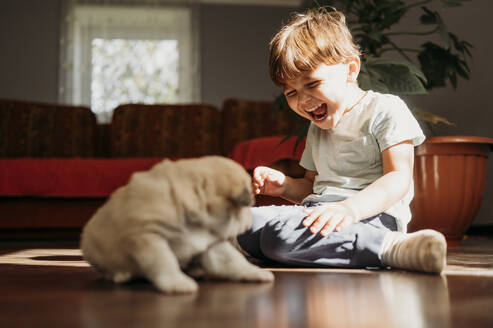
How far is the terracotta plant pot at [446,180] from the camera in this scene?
198cm

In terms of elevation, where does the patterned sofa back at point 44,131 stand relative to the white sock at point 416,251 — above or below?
above

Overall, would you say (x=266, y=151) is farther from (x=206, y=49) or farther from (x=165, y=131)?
(x=206, y=49)

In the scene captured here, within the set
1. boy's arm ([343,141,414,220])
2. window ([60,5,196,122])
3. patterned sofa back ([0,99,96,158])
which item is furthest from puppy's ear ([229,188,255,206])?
window ([60,5,196,122])

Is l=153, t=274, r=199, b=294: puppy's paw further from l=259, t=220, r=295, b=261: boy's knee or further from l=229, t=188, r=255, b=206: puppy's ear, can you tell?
l=259, t=220, r=295, b=261: boy's knee

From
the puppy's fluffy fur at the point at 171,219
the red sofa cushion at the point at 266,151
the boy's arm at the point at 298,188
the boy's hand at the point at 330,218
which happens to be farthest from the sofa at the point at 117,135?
the puppy's fluffy fur at the point at 171,219

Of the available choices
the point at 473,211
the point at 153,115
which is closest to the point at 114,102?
the point at 153,115

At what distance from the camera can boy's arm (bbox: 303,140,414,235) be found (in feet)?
3.46

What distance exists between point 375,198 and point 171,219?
541 mm

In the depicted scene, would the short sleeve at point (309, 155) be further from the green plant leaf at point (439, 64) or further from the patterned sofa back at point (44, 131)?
the patterned sofa back at point (44, 131)

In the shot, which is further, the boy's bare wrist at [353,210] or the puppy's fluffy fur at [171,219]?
the boy's bare wrist at [353,210]

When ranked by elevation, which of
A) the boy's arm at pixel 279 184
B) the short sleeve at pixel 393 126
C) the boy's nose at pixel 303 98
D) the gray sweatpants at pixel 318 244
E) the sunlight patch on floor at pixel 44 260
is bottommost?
the sunlight patch on floor at pixel 44 260

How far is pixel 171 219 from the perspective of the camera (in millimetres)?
780

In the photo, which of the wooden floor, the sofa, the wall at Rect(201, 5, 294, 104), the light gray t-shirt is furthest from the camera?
the wall at Rect(201, 5, 294, 104)

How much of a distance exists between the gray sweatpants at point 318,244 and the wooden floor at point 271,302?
0.23 ft
